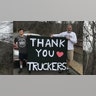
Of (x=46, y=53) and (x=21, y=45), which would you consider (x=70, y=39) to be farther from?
(x=21, y=45)

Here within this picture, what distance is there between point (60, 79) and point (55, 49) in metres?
0.27

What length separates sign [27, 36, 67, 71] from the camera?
21.8ft

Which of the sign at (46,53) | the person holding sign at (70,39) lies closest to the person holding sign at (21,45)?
the sign at (46,53)

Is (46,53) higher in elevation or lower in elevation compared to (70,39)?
lower

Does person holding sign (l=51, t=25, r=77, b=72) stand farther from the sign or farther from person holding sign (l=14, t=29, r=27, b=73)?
person holding sign (l=14, t=29, r=27, b=73)

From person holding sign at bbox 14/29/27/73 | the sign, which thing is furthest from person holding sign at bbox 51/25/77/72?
person holding sign at bbox 14/29/27/73

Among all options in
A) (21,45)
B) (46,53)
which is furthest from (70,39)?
(21,45)

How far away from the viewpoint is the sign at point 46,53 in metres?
6.64

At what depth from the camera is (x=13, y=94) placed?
6.62m

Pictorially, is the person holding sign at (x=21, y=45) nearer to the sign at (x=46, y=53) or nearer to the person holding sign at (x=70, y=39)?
the sign at (x=46, y=53)

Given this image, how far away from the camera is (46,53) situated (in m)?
6.65
